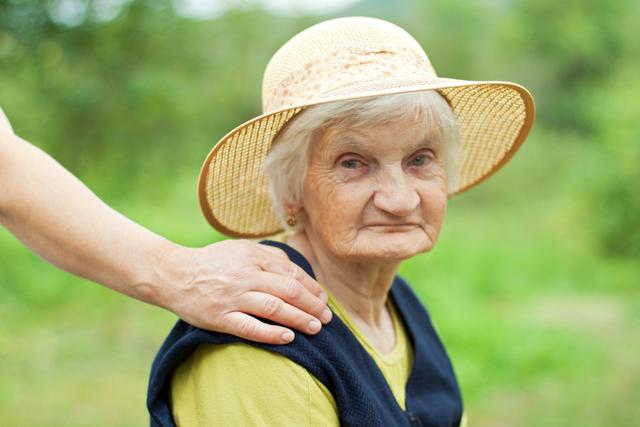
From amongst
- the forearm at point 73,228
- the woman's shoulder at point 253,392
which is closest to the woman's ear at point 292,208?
the forearm at point 73,228

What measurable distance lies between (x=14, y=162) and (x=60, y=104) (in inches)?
211

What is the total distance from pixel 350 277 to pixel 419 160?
1.16 feet

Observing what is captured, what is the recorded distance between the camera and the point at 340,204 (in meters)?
1.77

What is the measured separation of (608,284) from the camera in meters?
8.94

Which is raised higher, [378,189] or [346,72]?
[346,72]

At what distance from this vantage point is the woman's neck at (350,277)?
1.94 metres

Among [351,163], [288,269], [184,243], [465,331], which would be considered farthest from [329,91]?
[184,243]

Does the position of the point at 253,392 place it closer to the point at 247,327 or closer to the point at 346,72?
the point at 247,327

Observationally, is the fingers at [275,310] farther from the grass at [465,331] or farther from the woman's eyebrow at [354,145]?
the grass at [465,331]

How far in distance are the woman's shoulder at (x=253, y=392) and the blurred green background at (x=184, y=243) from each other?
10.7 feet

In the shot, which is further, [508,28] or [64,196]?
[508,28]

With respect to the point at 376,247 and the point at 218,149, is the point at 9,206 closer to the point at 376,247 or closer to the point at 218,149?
the point at 218,149

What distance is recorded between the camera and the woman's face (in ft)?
5.69

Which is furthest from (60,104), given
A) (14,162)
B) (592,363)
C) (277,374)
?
(277,374)
